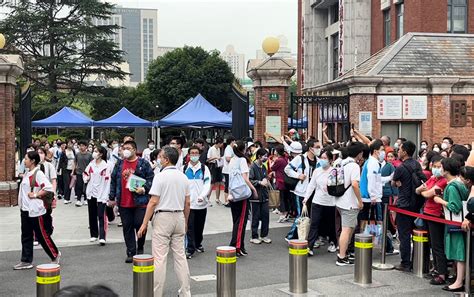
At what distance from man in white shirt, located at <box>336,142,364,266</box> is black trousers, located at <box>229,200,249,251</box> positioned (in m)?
1.62

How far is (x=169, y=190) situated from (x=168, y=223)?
41 cm

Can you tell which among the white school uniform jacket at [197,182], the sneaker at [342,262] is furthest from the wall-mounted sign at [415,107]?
the white school uniform jacket at [197,182]

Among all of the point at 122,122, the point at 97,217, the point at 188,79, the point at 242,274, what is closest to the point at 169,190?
the point at 242,274

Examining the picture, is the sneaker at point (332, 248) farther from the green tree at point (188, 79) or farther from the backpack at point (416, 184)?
the green tree at point (188, 79)

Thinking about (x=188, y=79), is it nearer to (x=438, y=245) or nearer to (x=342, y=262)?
(x=342, y=262)

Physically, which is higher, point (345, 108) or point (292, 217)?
point (345, 108)

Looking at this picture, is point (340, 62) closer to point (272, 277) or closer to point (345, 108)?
point (345, 108)

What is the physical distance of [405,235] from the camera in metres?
9.22

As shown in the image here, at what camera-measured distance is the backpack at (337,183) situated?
938 centimetres

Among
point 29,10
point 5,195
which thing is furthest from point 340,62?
point 5,195

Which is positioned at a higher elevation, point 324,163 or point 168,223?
point 324,163

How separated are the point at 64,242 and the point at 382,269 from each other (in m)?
6.11

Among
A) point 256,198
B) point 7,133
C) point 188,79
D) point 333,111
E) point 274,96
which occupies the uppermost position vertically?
point 188,79

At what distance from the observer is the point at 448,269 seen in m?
9.00
